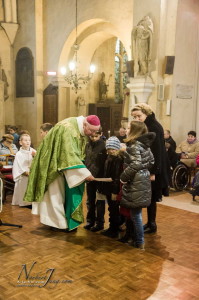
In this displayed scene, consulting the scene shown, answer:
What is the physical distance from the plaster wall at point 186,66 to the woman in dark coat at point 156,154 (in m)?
4.94

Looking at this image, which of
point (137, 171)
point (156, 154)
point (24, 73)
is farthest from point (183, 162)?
point (24, 73)

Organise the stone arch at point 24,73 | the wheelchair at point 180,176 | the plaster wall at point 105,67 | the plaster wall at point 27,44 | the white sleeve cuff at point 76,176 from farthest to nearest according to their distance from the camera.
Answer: the plaster wall at point 105,67, the stone arch at point 24,73, the plaster wall at point 27,44, the wheelchair at point 180,176, the white sleeve cuff at point 76,176

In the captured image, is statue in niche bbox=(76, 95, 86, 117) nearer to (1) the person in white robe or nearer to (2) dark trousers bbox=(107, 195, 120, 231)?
(1) the person in white robe

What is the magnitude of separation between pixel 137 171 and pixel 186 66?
6.35 meters

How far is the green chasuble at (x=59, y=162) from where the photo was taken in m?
4.23

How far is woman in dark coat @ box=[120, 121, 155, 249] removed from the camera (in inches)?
147

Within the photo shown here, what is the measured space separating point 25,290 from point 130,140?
1.80 metres

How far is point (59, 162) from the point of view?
169 inches

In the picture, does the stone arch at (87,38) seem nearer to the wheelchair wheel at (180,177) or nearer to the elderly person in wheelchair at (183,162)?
the elderly person in wheelchair at (183,162)

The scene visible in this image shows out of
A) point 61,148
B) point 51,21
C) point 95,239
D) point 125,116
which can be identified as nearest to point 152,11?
point 125,116

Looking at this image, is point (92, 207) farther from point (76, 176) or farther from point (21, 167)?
point (21, 167)

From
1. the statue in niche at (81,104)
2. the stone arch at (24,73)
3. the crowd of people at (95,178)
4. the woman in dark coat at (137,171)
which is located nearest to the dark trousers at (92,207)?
the crowd of people at (95,178)

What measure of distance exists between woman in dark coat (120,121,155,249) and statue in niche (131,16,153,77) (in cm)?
548

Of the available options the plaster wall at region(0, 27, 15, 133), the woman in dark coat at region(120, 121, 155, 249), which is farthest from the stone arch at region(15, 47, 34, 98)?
the woman in dark coat at region(120, 121, 155, 249)
